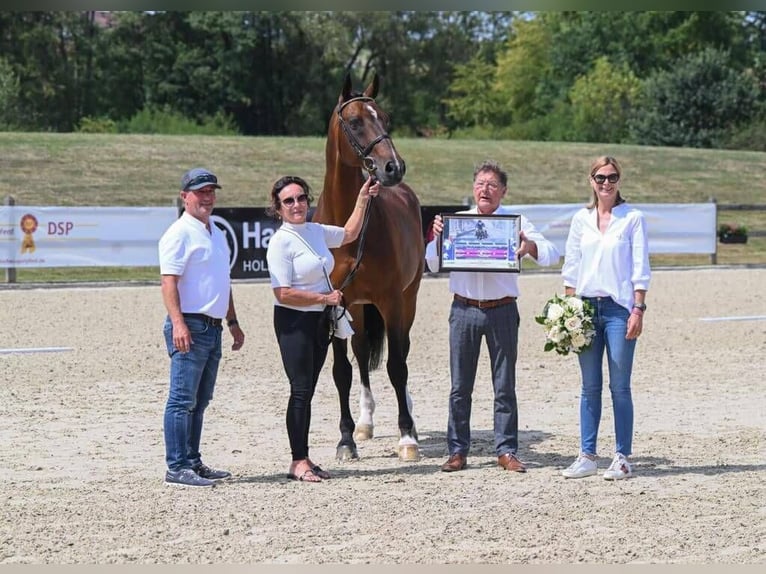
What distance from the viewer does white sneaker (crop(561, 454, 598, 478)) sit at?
662cm

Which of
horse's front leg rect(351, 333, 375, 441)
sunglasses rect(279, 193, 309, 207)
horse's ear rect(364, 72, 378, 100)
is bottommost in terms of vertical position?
horse's front leg rect(351, 333, 375, 441)

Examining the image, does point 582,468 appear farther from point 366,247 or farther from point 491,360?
point 366,247

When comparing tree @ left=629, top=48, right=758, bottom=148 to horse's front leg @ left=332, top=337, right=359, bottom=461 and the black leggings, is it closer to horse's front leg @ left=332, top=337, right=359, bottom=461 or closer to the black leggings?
horse's front leg @ left=332, top=337, right=359, bottom=461

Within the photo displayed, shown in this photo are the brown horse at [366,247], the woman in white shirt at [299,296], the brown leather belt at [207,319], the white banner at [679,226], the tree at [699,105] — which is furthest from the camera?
the tree at [699,105]

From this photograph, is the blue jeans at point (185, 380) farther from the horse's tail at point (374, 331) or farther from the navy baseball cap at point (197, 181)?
the horse's tail at point (374, 331)

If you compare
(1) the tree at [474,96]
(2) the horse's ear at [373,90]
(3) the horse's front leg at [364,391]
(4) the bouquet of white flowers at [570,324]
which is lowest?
(3) the horse's front leg at [364,391]

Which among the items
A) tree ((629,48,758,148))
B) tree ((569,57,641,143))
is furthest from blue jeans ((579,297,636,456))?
tree ((569,57,641,143))

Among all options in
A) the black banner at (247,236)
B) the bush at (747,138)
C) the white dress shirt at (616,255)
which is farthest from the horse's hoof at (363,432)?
the bush at (747,138)

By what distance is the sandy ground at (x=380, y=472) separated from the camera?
5168 mm

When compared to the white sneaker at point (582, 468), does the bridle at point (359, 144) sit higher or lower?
higher

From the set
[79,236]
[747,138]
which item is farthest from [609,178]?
[747,138]

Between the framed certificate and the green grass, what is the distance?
17551mm

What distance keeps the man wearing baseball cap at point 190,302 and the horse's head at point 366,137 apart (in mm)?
1019

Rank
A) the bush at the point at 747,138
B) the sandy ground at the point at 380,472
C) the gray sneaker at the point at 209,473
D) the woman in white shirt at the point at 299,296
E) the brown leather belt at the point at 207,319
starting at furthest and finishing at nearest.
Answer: the bush at the point at 747,138 → the gray sneaker at the point at 209,473 → the woman in white shirt at the point at 299,296 → the brown leather belt at the point at 207,319 → the sandy ground at the point at 380,472
